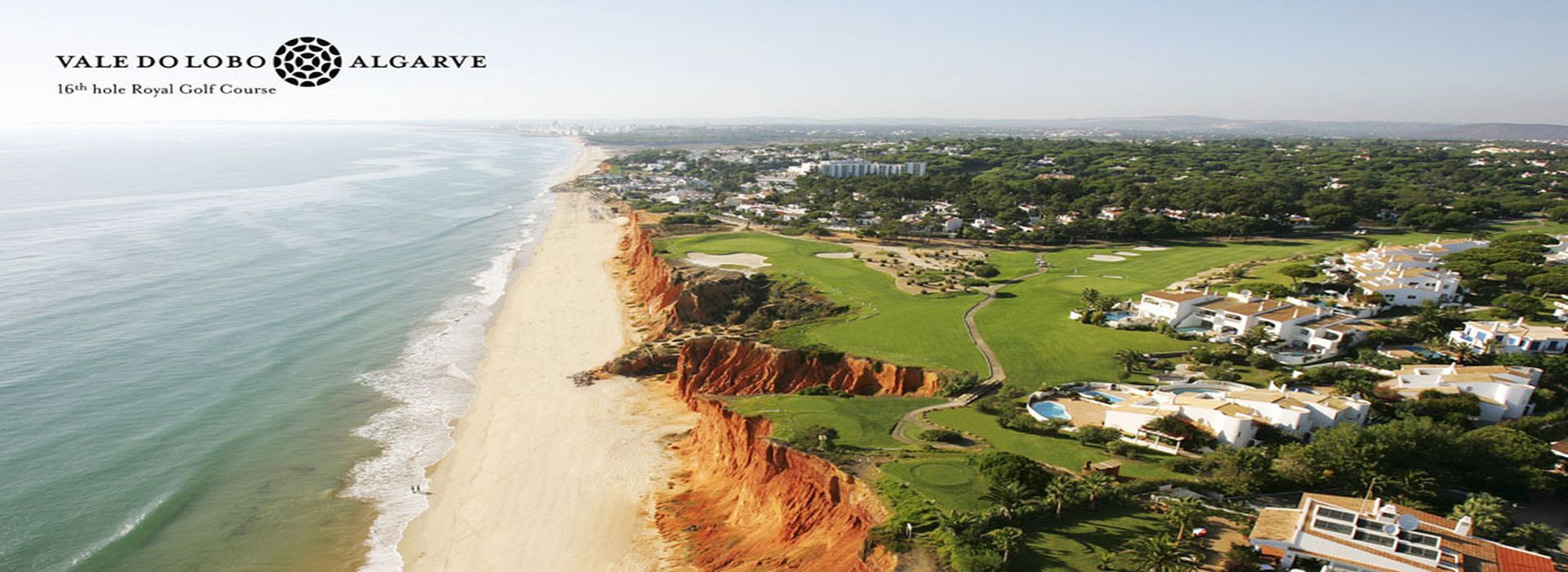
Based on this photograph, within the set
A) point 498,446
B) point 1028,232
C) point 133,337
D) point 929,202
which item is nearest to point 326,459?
point 498,446

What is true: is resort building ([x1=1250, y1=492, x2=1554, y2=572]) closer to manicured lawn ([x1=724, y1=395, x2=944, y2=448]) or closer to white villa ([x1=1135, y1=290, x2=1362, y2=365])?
manicured lawn ([x1=724, y1=395, x2=944, y2=448])

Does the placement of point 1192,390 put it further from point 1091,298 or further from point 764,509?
point 764,509

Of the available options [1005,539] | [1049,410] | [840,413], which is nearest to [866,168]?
[1049,410]

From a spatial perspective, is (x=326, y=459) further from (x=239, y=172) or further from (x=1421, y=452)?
(x=239, y=172)

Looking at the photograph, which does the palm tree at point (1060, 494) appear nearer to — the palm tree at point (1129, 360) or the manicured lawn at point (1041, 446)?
the manicured lawn at point (1041, 446)

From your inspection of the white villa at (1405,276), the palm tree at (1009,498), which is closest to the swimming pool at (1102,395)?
the palm tree at (1009,498)

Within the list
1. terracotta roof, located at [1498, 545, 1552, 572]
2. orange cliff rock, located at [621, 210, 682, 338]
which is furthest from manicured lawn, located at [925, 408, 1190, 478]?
orange cliff rock, located at [621, 210, 682, 338]

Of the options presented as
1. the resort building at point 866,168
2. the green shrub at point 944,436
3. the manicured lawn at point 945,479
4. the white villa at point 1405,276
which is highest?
the resort building at point 866,168
